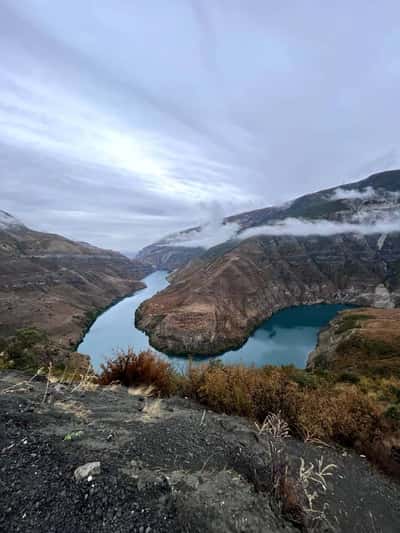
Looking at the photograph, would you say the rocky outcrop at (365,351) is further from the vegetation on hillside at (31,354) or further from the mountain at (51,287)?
the mountain at (51,287)

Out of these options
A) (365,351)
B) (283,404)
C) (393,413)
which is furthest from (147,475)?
(365,351)

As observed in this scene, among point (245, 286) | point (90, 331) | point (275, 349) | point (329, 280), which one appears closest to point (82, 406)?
point (275, 349)

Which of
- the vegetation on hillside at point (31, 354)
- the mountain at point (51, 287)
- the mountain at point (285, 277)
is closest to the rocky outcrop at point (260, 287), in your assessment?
the mountain at point (285, 277)

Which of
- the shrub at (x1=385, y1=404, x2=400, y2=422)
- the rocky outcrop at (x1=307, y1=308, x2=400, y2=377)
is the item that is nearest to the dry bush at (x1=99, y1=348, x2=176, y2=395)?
the shrub at (x1=385, y1=404, x2=400, y2=422)

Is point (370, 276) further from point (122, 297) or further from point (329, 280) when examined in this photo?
point (122, 297)

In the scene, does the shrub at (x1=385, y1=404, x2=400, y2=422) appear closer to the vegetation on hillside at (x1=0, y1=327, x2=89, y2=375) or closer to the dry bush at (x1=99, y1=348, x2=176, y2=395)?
the dry bush at (x1=99, y1=348, x2=176, y2=395)

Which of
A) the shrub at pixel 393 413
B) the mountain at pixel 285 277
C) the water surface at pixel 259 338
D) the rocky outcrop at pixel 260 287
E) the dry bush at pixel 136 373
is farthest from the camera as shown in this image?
the mountain at pixel 285 277
